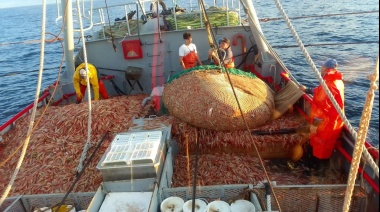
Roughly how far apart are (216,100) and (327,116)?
223cm

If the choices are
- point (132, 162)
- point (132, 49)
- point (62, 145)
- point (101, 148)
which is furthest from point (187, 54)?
point (132, 162)

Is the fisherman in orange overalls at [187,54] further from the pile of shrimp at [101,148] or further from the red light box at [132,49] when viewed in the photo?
the red light box at [132,49]

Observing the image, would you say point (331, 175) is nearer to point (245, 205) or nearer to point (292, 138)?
point (292, 138)

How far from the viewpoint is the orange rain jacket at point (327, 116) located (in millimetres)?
5895

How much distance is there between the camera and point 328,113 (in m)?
5.95

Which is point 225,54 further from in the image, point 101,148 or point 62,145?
point 62,145

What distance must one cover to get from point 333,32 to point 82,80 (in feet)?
76.8

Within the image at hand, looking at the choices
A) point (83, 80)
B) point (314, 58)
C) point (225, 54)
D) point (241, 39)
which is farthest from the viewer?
point (314, 58)

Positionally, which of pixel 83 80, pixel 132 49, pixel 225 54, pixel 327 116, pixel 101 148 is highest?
pixel 132 49

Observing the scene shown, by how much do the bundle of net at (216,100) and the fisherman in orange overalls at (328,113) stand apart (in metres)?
1.30

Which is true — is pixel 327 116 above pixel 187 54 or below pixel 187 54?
below

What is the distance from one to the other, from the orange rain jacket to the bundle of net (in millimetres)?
1296

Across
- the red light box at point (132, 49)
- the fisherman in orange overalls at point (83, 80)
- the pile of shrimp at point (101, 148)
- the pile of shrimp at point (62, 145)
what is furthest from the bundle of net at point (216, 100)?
the red light box at point (132, 49)

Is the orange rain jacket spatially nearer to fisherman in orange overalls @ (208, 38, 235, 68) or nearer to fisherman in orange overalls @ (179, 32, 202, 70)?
fisherman in orange overalls @ (208, 38, 235, 68)
